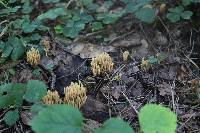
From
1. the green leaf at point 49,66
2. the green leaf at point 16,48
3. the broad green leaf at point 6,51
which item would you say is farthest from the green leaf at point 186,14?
the broad green leaf at point 6,51

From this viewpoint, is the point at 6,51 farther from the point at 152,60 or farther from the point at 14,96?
the point at 152,60

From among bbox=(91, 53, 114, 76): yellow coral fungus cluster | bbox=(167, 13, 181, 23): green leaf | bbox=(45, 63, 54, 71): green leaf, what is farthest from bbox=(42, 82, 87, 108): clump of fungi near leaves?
bbox=(167, 13, 181, 23): green leaf

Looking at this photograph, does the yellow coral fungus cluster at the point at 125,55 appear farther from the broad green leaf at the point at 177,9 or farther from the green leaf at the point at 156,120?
the green leaf at the point at 156,120

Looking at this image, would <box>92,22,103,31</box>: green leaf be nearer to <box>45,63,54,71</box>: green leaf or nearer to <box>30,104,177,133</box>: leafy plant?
<box>45,63,54,71</box>: green leaf

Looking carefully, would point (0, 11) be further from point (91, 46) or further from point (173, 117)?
point (173, 117)

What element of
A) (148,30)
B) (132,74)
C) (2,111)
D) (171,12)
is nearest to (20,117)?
(2,111)

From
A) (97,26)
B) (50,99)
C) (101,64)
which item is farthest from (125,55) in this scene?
(50,99)
